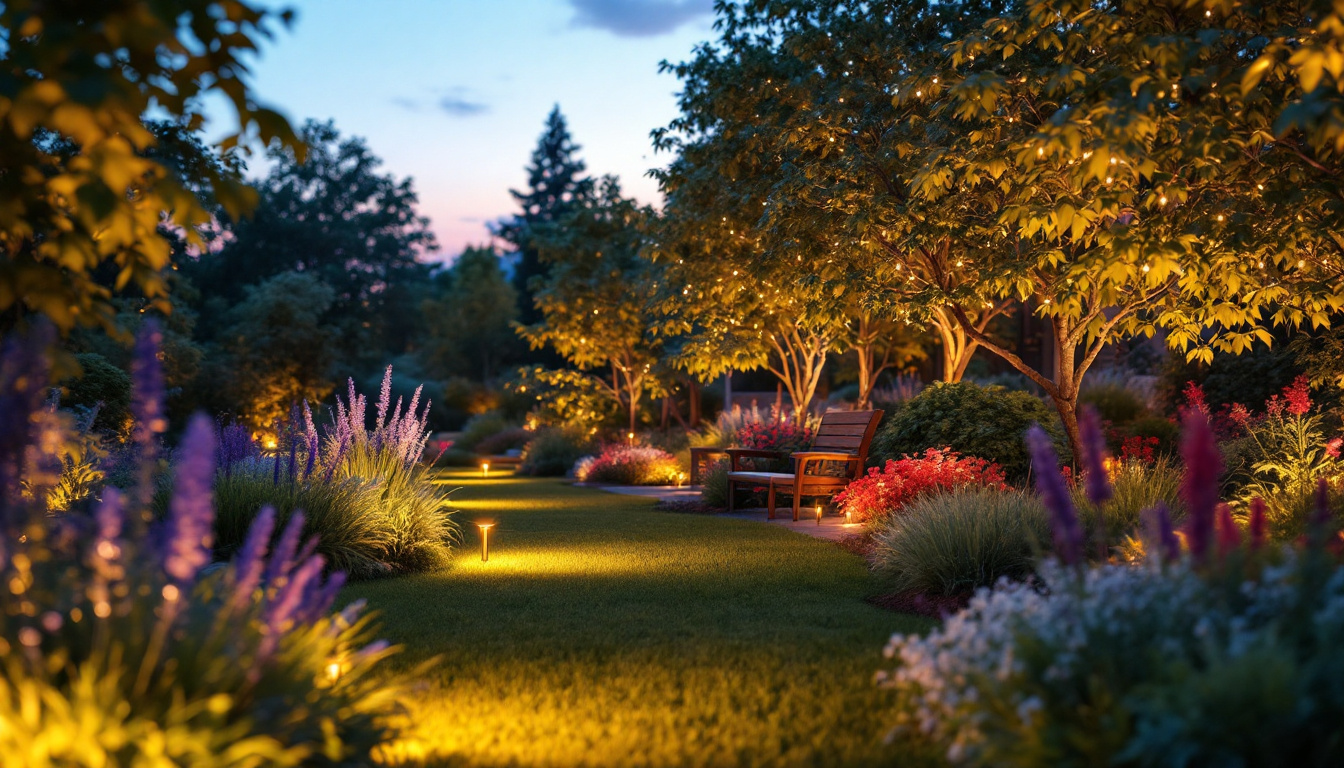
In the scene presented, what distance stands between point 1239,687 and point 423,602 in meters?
4.89

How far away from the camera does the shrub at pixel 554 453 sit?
20875 mm

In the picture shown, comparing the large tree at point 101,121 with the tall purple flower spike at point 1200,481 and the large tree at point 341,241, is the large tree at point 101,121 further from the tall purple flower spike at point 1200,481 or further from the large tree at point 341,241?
the large tree at point 341,241

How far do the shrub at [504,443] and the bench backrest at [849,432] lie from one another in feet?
53.3

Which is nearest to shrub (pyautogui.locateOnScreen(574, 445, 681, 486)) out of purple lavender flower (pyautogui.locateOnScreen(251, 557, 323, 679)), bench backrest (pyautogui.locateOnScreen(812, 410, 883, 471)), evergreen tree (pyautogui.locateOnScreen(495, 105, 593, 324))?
bench backrest (pyautogui.locateOnScreen(812, 410, 883, 471))

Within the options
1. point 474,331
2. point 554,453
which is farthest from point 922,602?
point 474,331

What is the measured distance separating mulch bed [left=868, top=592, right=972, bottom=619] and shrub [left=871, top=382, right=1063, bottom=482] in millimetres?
4356

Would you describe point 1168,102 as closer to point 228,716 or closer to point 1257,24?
point 1257,24

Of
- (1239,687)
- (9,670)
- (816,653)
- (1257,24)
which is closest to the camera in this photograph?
(1239,687)

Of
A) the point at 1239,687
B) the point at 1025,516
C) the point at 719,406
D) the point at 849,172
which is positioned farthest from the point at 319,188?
the point at 1239,687

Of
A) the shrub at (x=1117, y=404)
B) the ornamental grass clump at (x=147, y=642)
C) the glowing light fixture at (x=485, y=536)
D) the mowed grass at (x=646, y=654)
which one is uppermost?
the shrub at (x=1117, y=404)

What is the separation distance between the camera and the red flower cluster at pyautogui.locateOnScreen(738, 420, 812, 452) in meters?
13.4

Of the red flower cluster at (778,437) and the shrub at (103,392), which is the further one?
the red flower cluster at (778,437)

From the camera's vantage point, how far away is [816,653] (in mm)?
4543

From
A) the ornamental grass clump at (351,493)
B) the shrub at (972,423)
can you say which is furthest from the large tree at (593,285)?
the ornamental grass clump at (351,493)
